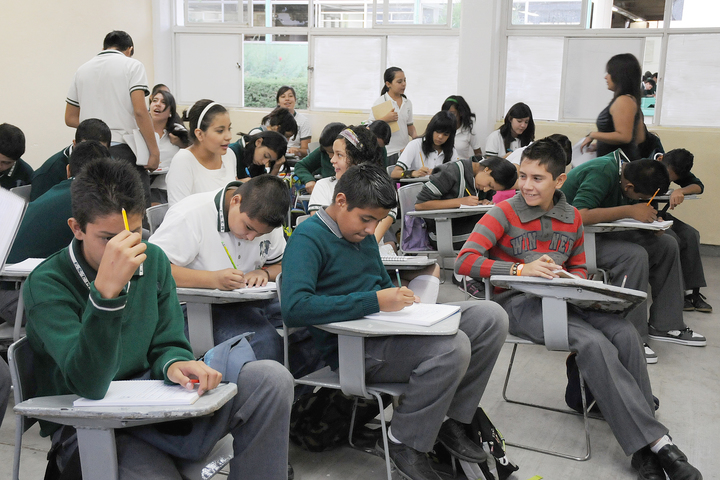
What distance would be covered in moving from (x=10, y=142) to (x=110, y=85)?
2.24 ft

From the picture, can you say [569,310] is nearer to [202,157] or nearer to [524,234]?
[524,234]

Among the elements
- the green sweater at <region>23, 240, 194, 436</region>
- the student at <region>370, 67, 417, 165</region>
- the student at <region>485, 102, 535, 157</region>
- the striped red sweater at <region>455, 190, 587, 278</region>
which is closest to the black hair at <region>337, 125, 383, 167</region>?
the striped red sweater at <region>455, 190, 587, 278</region>

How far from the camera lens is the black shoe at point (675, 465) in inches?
82.1

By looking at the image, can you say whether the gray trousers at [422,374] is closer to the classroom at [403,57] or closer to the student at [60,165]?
the student at [60,165]

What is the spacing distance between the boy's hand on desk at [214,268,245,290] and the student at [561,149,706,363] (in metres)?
1.97

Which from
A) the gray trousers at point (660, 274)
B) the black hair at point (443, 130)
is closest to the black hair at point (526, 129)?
the black hair at point (443, 130)

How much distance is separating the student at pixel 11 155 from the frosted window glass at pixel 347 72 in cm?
393

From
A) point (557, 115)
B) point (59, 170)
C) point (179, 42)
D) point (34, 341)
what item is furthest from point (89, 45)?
point (34, 341)

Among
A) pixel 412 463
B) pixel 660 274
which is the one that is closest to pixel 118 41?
pixel 412 463

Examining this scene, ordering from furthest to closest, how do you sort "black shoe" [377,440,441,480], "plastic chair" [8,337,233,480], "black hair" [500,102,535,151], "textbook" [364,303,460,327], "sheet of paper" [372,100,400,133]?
"black hair" [500,102,535,151] < "sheet of paper" [372,100,400,133] < "black shoe" [377,440,441,480] < "textbook" [364,303,460,327] < "plastic chair" [8,337,233,480]

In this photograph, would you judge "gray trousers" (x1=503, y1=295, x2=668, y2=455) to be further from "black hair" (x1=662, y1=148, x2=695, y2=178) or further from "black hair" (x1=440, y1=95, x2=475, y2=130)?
"black hair" (x1=440, y1=95, x2=475, y2=130)

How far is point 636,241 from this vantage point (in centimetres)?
361

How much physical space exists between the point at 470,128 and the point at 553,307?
4.24 meters

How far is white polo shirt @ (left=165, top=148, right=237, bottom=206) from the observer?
10.0ft
